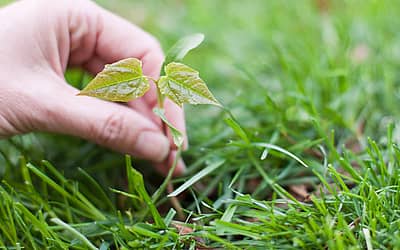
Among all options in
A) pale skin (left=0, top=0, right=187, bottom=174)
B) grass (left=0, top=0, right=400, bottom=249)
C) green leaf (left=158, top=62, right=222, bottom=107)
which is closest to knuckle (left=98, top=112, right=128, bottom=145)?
pale skin (left=0, top=0, right=187, bottom=174)

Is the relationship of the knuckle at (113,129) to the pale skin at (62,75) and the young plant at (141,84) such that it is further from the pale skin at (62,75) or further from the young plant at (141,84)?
the young plant at (141,84)

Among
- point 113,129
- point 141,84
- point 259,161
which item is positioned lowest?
point 259,161

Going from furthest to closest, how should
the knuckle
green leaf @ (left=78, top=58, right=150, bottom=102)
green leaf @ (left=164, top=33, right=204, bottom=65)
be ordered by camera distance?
1. the knuckle
2. green leaf @ (left=164, top=33, right=204, bottom=65)
3. green leaf @ (left=78, top=58, right=150, bottom=102)

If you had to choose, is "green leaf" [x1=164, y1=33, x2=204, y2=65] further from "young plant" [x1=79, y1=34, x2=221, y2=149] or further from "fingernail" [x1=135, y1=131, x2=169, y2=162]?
"fingernail" [x1=135, y1=131, x2=169, y2=162]

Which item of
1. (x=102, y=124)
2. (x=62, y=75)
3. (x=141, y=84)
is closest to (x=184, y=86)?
(x=141, y=84)

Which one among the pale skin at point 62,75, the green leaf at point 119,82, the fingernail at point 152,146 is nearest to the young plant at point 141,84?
the green leaf at point 119,82

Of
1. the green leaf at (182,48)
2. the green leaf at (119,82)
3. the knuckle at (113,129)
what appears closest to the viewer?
the green leaf at (119,82)

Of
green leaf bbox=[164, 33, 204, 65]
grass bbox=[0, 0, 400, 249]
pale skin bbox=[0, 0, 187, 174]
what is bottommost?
grass bbox=[0, 0, 400, 249]

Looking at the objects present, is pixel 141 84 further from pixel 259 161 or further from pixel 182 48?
pixel 259 161

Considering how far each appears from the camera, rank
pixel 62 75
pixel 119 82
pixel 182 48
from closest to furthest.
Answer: pixel 119 82
pixel 182 48
pixel 62 75
